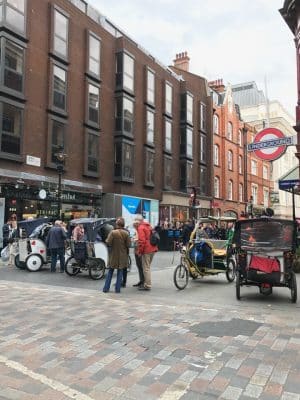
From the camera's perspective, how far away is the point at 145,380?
4.34 metres

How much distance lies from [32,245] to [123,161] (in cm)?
1444

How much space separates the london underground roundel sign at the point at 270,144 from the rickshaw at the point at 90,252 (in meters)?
6.22

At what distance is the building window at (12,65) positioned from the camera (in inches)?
795

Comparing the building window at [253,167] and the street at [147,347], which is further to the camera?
the building window at [253,167]

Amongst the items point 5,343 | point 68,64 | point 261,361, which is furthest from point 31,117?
point 261,361

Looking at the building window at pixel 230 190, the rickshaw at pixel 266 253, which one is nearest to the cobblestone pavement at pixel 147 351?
the rickshaw at pixel 266 253

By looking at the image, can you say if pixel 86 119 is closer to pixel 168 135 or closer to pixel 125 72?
pixel 125 72

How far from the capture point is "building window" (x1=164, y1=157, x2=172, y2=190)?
33281 millimetres

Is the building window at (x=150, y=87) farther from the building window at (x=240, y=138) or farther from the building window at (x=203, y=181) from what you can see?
the building window at (x=240, y=138)

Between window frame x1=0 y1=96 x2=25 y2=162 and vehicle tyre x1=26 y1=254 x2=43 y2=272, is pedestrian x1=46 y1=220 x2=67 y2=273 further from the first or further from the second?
window frame x1=0 y1=96 x2=25 y2=162

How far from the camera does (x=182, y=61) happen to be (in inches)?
1674

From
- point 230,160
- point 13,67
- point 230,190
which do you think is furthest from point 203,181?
point 13,67

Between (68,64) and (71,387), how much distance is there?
22.7 metres

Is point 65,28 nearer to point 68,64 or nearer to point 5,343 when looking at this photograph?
point 68,64
